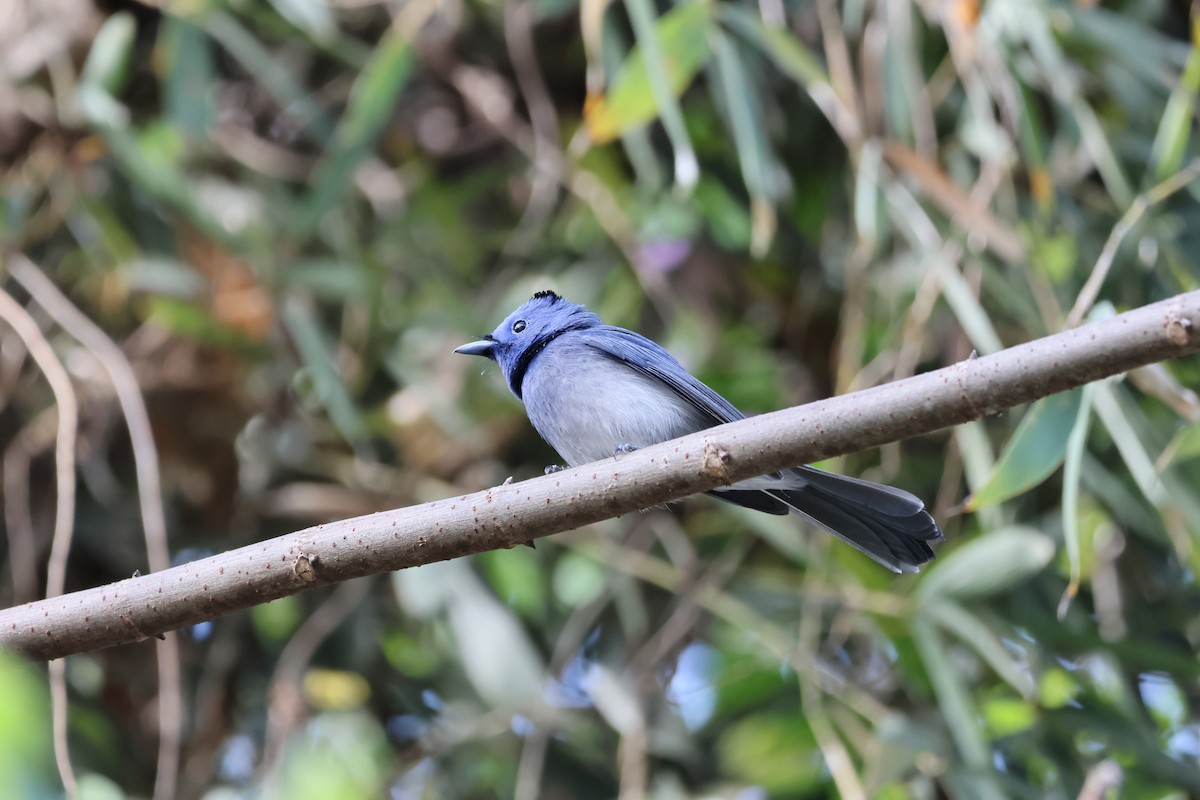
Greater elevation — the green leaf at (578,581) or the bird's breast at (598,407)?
the green leaf at (578,581)

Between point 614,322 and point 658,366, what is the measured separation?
5.35ft

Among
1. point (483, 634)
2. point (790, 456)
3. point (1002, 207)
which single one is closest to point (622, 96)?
point (1002, 207)

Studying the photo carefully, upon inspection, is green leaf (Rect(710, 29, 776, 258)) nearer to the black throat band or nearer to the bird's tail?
the black throat band

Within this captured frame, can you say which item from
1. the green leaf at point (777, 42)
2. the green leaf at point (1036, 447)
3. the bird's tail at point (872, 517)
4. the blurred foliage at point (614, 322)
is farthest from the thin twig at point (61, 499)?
the green leaf at point (777, 42)

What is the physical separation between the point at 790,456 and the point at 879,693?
248 cm

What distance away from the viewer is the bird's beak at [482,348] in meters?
3.19

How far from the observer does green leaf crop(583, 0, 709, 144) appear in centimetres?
355

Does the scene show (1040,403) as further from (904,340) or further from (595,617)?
(595,617)

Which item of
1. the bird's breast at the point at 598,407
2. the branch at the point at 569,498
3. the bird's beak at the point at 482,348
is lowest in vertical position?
the branch at the point at 569,498

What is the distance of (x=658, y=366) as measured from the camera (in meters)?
2.97

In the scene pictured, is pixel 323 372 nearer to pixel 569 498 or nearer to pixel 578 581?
pixel 578 581

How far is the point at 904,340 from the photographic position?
12.4 ft

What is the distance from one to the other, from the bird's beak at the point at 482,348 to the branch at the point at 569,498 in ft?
4.25

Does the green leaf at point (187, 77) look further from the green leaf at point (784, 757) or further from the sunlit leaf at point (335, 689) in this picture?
the green leaf at point (784, 757)
